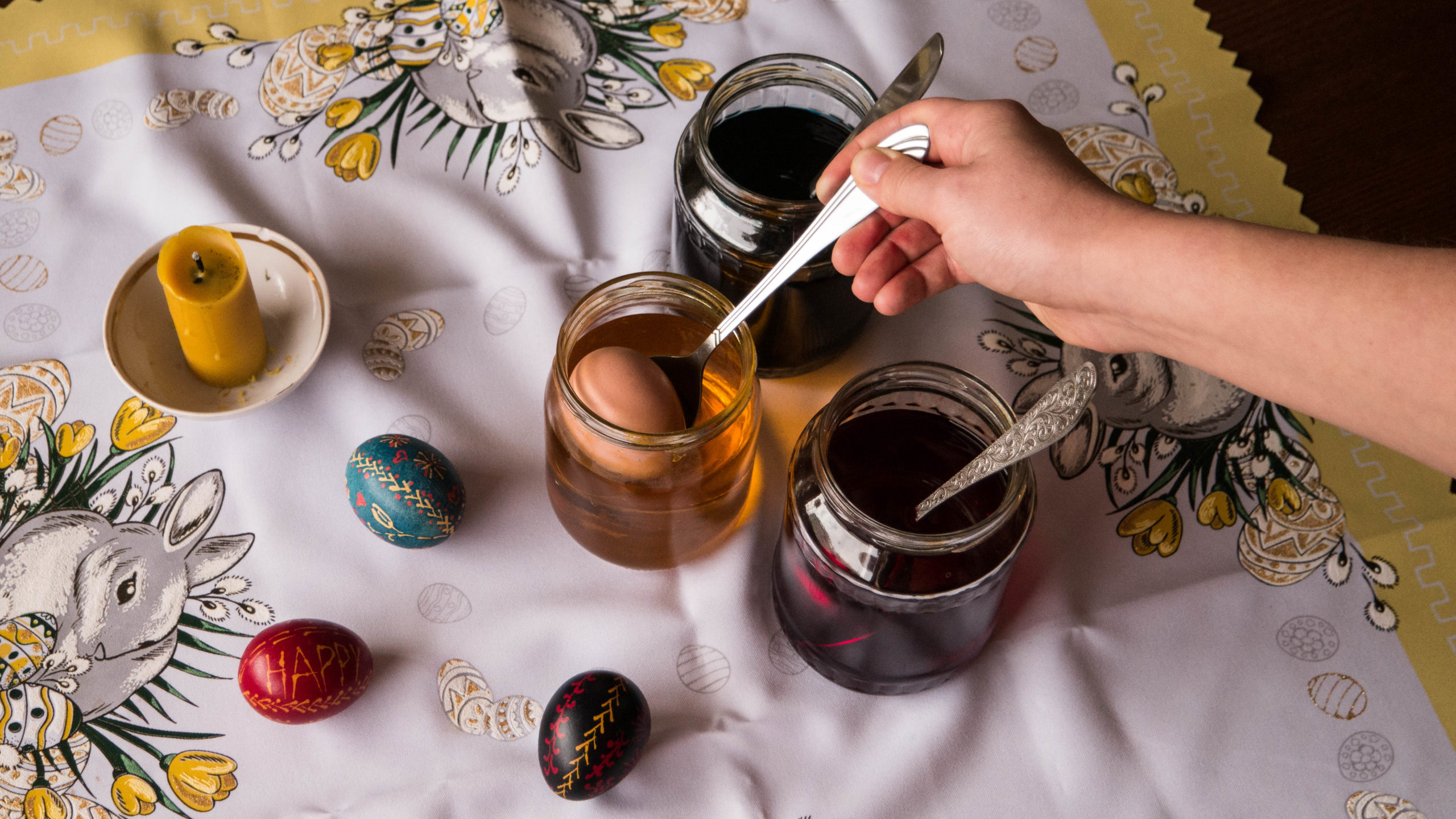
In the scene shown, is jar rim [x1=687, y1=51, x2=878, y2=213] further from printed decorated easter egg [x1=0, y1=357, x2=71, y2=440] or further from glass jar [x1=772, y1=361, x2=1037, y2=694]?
printed decorated easter egg [x1=0, y1=357, x2=71, y2=440]

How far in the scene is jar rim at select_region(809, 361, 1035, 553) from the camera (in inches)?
22.0

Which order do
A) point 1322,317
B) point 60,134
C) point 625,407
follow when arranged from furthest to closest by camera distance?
1. point 60,134
2. point 625,407
3. point 1322,317

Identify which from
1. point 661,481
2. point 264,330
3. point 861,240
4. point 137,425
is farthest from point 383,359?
point 861,240

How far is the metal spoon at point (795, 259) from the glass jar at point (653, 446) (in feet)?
0.05

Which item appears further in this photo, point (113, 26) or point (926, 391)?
point (113, 26)

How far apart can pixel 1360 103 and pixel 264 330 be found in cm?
103

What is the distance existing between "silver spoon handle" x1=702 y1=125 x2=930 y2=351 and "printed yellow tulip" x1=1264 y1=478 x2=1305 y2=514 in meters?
0.43

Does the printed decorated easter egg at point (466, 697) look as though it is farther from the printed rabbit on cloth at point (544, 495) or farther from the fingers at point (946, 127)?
the fingers at point (946, 127)

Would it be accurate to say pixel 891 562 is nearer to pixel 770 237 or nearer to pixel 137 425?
pixel 770 237

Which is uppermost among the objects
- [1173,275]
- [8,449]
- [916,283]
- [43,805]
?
[1173,275]

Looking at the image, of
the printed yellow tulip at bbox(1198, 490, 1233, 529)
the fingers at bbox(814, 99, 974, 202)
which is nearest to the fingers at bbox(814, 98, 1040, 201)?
the fingers at bbox(814, 99, 974, 202)

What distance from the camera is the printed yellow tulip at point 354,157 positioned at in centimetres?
86

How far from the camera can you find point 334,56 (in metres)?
0.90

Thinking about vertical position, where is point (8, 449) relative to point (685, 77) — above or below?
below
